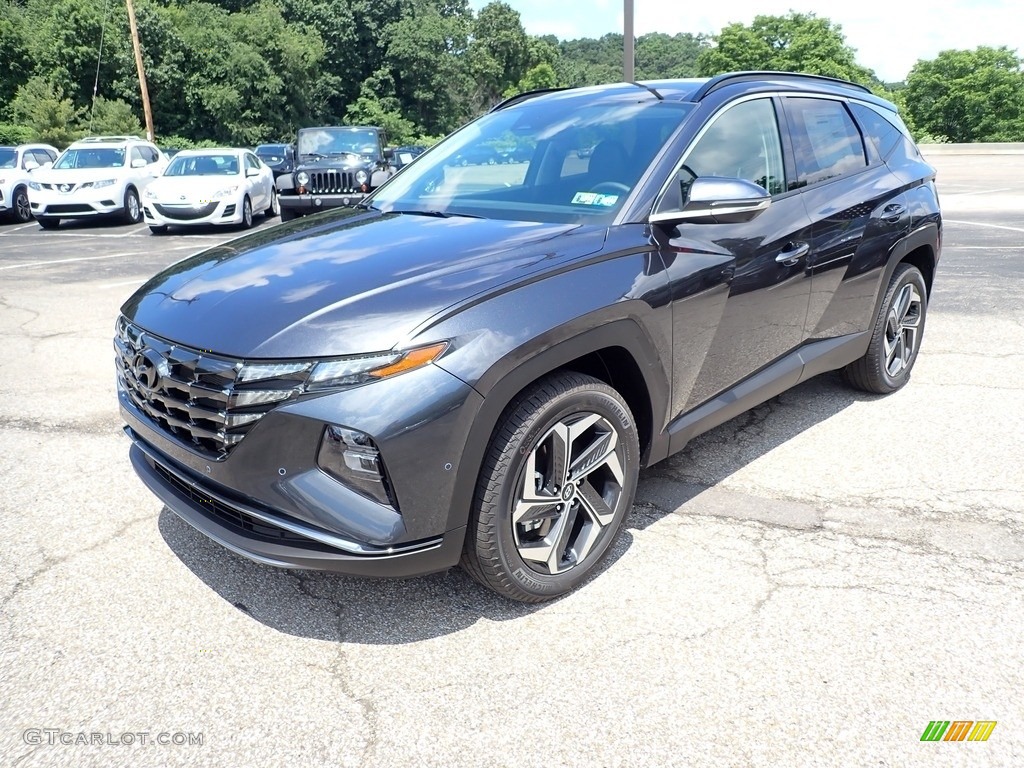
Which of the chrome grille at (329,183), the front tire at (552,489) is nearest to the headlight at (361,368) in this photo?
the front tire at (552,489)

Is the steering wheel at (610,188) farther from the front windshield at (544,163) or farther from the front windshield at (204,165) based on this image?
the front windshield at (204,165)

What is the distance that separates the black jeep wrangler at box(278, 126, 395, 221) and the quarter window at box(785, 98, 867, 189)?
35.7ft

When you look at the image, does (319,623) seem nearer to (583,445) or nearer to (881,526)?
(583,445)

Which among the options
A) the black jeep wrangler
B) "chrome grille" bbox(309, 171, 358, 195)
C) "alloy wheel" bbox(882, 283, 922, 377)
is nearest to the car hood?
"alloy wheel" bbox(882, 283, 922, 377)

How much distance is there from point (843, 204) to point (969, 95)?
6689 cm

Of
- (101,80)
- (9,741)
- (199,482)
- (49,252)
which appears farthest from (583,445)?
(101,80)

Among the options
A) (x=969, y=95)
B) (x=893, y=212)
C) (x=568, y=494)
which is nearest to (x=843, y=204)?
(x=893, y=212)

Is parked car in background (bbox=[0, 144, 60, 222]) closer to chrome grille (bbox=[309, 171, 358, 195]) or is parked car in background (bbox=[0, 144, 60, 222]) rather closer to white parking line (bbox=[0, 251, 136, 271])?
chrome grille (bbox=[309, 171, 358, 195])

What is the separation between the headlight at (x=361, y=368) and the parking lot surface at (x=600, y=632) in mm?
908

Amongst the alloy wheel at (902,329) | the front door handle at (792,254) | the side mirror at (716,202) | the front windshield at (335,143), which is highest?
the front windshield at (335,143)

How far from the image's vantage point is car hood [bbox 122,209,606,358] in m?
2.34

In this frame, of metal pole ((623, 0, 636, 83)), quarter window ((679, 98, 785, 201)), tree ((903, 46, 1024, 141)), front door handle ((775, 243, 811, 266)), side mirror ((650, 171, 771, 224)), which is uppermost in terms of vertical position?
tree ((903, 46, 1024, 141))

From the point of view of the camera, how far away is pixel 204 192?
559 inches

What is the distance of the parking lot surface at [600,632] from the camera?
220 centimetres
